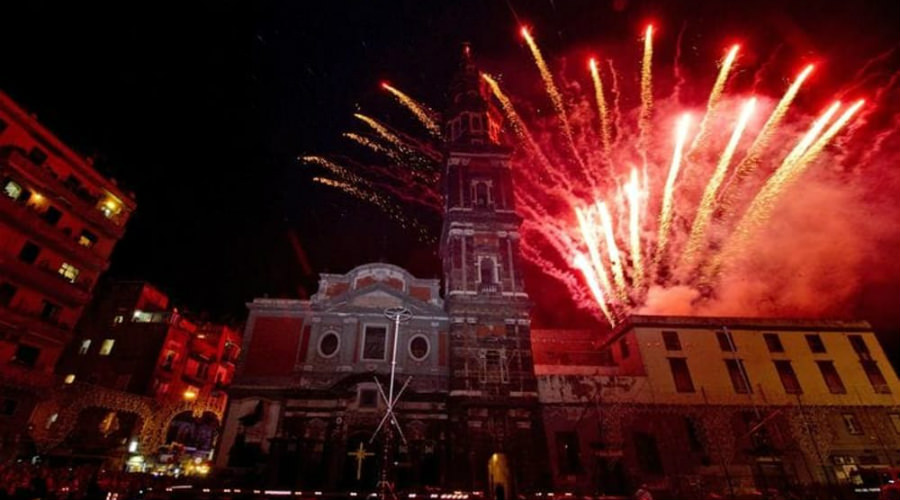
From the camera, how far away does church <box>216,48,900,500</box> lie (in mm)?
24172

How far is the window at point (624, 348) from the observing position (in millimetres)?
31778

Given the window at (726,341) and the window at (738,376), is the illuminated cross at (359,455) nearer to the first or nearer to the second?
the window at (738,376)

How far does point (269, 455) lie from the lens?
23.9 m

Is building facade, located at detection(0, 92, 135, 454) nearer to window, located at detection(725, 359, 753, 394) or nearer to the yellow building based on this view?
the yellow building

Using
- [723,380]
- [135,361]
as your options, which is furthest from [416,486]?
[135,361]

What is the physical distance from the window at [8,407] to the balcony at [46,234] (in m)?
9.39

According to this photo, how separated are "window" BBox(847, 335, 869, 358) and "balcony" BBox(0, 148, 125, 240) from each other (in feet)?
181

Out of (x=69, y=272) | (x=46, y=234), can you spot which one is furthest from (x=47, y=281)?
(x=46, y=234)

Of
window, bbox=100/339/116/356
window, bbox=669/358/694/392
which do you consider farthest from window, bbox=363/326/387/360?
window, bbox=100/339/116/356

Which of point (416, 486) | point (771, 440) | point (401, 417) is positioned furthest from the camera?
point (771, 440)

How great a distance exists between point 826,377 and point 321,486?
33.8 metres

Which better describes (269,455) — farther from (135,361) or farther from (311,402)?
(135,361)

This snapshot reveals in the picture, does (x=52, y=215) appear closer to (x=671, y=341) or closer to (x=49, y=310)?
(x=49, y=310)

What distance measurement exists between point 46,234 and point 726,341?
4553 cm
